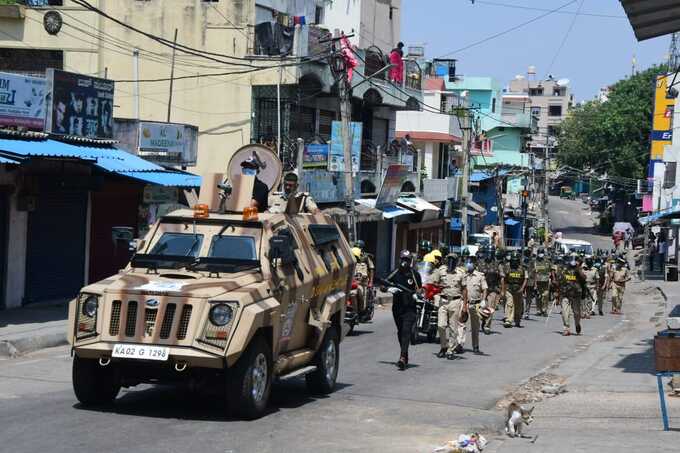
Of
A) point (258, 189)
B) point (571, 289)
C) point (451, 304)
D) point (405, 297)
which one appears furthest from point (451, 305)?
point (571, 289)

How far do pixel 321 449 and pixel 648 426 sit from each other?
3.85m

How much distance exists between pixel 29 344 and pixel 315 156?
1854 cm

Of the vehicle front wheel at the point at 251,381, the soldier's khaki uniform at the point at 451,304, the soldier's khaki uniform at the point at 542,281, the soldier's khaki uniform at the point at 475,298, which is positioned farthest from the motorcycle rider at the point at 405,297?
the soldier's khaki uniform at the point at 542,281

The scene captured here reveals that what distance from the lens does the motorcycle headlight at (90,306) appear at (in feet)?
35.2

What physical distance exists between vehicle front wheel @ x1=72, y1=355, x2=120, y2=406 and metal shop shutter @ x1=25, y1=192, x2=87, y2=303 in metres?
10.9

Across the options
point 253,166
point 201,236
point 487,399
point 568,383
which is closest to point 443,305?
point 568,383

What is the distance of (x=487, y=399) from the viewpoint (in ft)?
46.6

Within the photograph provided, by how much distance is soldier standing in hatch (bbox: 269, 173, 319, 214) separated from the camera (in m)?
13.2

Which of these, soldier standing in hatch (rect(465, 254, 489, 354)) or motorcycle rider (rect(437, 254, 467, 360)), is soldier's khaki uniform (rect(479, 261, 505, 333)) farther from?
motorcycle rider (rect(437, 254, 467, 360))

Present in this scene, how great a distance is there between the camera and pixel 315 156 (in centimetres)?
3462

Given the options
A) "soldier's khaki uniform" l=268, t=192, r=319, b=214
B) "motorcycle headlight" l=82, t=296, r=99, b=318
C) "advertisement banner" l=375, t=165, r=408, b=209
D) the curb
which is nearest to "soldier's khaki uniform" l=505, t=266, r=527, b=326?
the curb

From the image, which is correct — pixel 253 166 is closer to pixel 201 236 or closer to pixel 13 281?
pixel 201 236

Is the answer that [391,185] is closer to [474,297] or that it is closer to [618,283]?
[618,283]

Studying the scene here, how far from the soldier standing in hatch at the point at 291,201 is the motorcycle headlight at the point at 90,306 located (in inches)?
114
